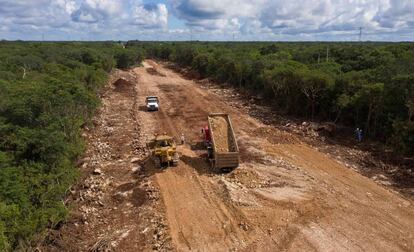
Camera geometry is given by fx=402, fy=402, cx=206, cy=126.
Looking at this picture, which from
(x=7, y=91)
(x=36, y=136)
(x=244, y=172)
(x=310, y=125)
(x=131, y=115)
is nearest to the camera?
(x=36, y=136)

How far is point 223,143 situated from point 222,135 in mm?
894

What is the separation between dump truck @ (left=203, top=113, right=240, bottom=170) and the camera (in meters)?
23.9

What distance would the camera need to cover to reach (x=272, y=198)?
68.9 ft

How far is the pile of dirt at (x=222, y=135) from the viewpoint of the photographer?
2591 centimetres

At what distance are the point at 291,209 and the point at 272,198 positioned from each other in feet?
4.86

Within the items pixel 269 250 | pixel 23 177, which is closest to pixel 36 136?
pixel 23 177

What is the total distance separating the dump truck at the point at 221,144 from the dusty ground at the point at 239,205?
0.66m

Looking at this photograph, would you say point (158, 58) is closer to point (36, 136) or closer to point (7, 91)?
point (7, 91)

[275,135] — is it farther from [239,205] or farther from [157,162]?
[239,205]

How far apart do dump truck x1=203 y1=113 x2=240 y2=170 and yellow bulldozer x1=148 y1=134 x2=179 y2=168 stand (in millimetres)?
2452

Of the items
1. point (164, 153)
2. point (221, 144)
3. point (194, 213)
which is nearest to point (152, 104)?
point (221, 144)

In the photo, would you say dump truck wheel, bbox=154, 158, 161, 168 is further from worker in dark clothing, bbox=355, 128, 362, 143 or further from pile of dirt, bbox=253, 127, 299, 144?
worker in dark clothing, bbox=355, 128, 362, 143

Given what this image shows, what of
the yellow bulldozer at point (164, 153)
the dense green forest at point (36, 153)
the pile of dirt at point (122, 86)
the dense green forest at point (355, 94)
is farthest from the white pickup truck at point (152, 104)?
the yellow bulldozer at point (164, 153)

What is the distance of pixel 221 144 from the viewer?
26.2 m
